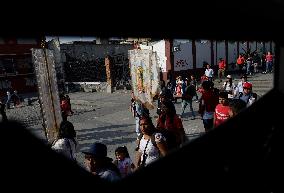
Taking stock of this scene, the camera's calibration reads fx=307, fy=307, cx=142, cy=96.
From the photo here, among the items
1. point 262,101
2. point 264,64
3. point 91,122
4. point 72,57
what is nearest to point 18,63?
point 72,57

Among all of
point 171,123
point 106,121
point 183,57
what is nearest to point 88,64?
point 183,57

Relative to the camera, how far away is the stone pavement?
9.21m

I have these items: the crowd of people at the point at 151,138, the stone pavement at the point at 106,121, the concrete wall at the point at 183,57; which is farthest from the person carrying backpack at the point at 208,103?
the concrete wall at the point at 183,57

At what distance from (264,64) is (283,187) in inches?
1043

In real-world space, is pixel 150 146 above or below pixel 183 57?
below

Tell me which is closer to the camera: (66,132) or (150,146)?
(150,146)

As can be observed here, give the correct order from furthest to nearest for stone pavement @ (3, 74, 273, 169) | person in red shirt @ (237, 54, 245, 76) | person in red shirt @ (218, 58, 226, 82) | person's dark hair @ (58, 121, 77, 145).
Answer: person in red shirt @ (237, 54, 245, 76) < person in red shirt @ (218, 58, 226, 82) < stone pavement @ (3, 74, 273, 169) < person's dark hair @ (58, 121, 77, 145)

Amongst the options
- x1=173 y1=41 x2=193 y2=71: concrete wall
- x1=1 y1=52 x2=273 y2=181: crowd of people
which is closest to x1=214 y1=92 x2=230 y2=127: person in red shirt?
x1=1 y1=52 x2=273 y2=181: crowd of people

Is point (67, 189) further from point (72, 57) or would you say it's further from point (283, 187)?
point (72, 57)

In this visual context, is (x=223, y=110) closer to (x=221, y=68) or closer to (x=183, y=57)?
(x=221, y=68)

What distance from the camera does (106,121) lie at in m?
12.4

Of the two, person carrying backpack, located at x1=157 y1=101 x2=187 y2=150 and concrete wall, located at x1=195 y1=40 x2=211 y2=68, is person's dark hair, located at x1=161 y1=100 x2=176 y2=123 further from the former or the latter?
concrete wall, located at x1=195 y1=40 x2=211 y2=68

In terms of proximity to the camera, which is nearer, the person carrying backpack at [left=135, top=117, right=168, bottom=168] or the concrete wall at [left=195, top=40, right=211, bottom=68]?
the person carrying backpack at [left=135, top=117, right=168, bottom=168]

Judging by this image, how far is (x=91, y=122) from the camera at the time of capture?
1247 centimetres
